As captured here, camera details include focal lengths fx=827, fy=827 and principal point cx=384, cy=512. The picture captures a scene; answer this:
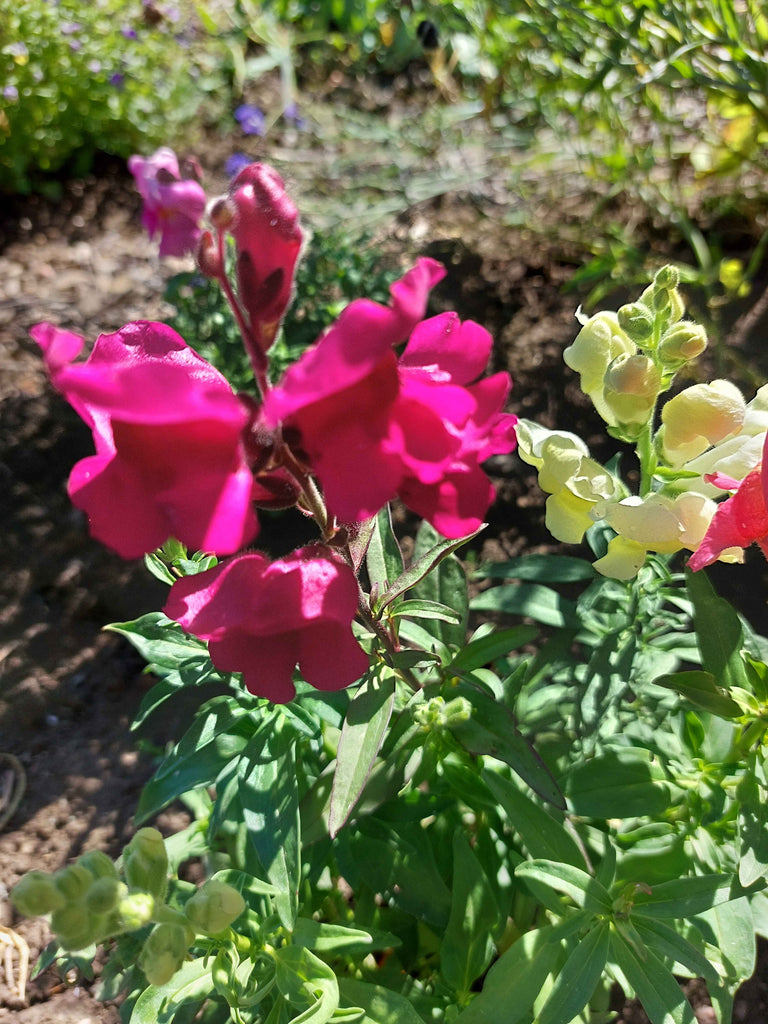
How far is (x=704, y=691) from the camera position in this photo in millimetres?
1146

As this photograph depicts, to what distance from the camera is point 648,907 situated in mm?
1180

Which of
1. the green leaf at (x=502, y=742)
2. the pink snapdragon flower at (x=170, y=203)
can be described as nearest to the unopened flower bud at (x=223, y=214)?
the green leaf at (x=502, y=742)

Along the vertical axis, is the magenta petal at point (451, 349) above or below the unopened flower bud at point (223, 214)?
below

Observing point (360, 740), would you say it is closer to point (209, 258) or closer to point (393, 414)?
point (393, 414)

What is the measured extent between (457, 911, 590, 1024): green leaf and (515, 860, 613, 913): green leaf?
0.03 metres

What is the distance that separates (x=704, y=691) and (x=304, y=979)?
0.71 m

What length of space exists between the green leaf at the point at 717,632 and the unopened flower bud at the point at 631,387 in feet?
0.88

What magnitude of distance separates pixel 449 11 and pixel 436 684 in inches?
115

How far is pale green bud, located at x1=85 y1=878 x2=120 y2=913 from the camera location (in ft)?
2.76

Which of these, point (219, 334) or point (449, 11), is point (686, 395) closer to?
point (219, 334)

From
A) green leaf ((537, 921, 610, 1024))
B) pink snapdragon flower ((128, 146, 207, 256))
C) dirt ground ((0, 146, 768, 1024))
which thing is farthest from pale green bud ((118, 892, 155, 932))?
pink snapdragon flower ((128, 146, 207, 256))

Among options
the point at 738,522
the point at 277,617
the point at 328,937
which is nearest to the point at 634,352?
the point at 738,522

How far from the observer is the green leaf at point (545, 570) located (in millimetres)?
1465

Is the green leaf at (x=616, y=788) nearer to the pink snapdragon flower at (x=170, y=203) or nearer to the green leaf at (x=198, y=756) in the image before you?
the green leaf at (x=198, y=756)
